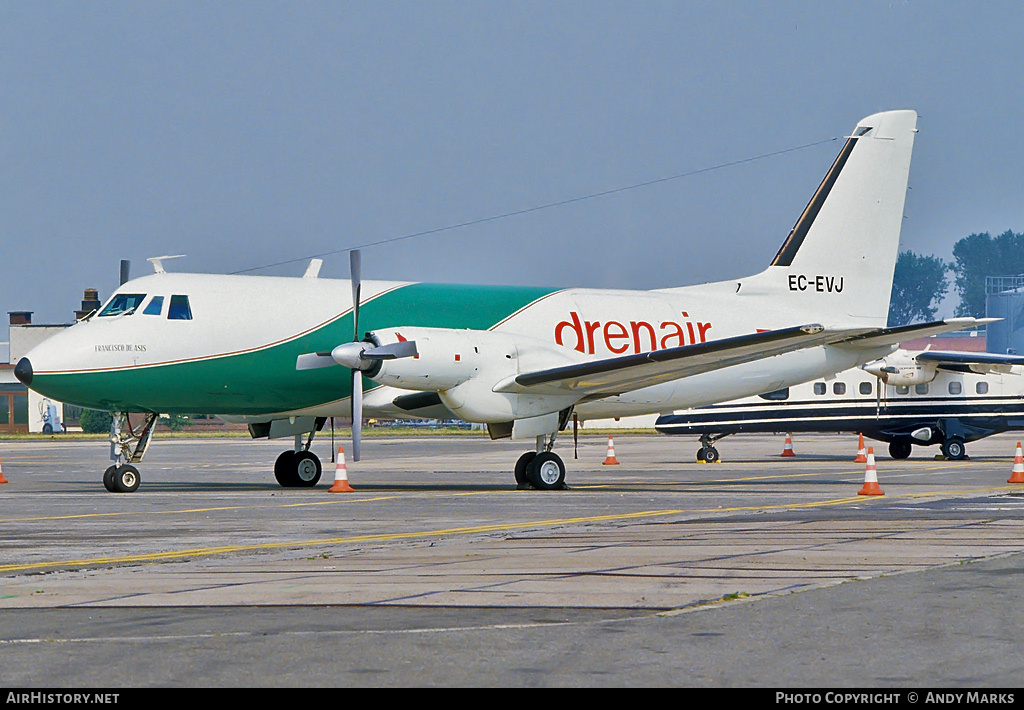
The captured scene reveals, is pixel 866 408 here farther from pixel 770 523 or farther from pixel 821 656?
pixel 821 656

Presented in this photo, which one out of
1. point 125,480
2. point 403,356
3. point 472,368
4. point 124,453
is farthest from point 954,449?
point 125,480

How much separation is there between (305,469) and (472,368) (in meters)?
4.46

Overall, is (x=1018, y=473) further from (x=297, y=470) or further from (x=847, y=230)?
(x=297, y=470)

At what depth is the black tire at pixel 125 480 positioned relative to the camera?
21.0 m

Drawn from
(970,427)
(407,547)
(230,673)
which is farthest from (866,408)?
(230,673)

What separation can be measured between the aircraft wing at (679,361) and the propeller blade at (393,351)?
1799 millimetres

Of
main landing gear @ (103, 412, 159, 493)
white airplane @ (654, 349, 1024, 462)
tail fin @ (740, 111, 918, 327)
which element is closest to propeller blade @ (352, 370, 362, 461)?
main landing gear @ (103, 412, 159, 493)

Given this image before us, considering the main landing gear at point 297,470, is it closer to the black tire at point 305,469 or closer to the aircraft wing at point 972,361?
the black tire at point 305,469

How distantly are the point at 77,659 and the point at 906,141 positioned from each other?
23.5 metres

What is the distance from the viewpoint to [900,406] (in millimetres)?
37562

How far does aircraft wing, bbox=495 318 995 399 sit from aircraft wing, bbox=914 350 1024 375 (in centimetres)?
1399

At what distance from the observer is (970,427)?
122 feet

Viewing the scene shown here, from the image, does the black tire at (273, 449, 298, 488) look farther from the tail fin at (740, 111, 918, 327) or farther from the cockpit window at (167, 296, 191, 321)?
the tail fin at (740, 111, 918, 327)

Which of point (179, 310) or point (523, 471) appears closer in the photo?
point (179, 310)
